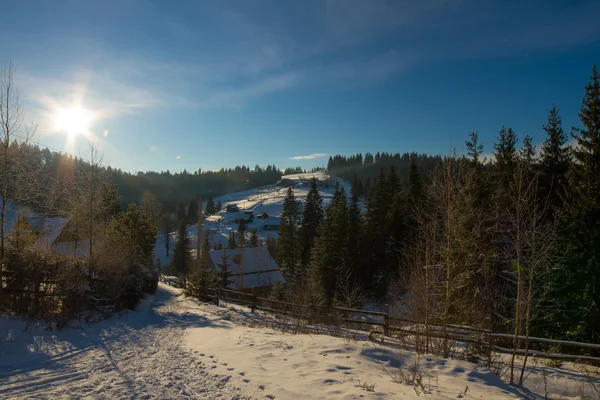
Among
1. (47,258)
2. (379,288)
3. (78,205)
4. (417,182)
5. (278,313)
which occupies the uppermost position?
(417,182)

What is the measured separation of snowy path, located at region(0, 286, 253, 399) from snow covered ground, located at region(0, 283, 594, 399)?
2 centimetres

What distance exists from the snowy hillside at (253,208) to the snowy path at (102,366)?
195ft

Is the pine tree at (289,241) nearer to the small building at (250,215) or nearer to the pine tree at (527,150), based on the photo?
the pine tree at (527,150)

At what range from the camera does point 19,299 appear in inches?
395

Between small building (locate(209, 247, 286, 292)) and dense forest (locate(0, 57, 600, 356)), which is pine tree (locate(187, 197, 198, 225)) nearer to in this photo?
small building (locate(209, 247, 286, 292))

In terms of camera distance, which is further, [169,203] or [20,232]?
[169,203]

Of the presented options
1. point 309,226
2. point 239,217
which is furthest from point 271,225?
point 309,226

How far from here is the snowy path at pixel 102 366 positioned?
5516mm

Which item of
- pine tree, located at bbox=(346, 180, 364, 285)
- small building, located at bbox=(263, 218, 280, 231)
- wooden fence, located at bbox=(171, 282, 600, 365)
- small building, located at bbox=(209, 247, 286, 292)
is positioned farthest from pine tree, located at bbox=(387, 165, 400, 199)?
small building, located at bbox=(263, 218, 280, 231)

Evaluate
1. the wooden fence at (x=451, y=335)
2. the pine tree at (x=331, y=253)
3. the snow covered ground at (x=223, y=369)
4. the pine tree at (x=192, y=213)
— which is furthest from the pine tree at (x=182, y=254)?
the pine tree at (x=192, y=213)

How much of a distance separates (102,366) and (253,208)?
123 metres

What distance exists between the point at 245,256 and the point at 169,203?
101 metres

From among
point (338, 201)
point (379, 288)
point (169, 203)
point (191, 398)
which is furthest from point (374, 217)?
point (169, 203)

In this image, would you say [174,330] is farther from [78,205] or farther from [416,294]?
[78,205]
